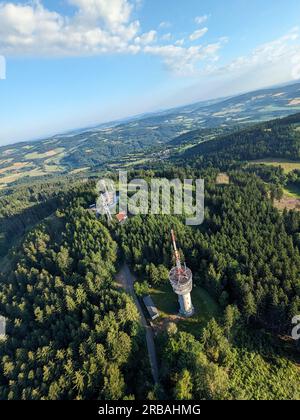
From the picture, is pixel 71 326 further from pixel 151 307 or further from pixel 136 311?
pixel 151 307

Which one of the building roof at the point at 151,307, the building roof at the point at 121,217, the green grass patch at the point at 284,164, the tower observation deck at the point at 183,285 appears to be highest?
the building roof at the point at 121,217

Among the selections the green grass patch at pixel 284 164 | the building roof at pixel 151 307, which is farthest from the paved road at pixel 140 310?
the green grass patch at pixel 284 164

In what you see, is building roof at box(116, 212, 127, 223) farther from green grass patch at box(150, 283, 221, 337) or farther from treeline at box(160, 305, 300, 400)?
treeline at box(160, 305, 300, 400)

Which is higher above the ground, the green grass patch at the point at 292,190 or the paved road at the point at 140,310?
the paved road at the point at 140,310

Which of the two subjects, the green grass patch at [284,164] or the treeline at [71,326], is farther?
the green grass patch at [284,164]

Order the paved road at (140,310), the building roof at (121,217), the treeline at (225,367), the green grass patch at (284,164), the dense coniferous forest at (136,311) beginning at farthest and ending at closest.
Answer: the green grass patch at (284,164), the building roof at (121,217), the paved road at (140,310), the dense coniferous forest at (136,311), the treeline at (225,367)

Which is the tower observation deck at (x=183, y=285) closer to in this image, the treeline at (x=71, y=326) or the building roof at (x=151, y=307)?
the building roof at (x=151, y=307)

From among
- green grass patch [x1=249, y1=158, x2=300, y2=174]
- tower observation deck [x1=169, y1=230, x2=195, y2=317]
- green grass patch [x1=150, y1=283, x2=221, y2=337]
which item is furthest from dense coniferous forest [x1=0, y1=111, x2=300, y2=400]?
green grass patch [x1=249, y1=158, x2=300, y2=174]
